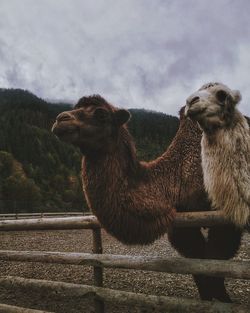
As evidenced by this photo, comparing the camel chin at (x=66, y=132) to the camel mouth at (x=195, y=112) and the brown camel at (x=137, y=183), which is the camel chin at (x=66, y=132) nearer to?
the brown camel at (x=137, y=183)

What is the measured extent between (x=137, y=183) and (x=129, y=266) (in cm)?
95

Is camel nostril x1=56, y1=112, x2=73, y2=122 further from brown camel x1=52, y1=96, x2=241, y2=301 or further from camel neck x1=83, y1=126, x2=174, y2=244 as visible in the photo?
camel neck x1=83, y1=126, x2=174, y2=244

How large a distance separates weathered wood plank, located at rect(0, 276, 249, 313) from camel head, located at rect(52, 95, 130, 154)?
1660 millimetres

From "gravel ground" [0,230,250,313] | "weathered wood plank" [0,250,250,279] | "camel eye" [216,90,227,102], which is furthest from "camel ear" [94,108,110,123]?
"gravel ground" [0,230,250,313]

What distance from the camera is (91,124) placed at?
440 cm

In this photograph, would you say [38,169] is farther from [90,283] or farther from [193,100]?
[193,100]

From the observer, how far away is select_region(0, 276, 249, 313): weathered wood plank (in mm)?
3941

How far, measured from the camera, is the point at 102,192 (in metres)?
4.25

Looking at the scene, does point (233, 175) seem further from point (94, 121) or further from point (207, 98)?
point (94, 121)

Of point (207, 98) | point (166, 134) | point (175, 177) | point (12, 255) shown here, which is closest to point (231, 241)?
point (175, 177)

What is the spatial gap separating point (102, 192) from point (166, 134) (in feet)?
350

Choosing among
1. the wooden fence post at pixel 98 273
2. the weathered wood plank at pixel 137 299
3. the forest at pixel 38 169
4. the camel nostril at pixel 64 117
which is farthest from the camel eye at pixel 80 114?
the forest at pixel 38 169

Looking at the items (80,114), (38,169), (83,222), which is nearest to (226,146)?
(80,114)

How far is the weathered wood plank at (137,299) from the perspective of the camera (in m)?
3.94
